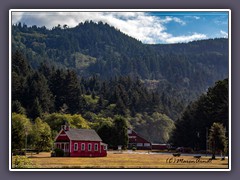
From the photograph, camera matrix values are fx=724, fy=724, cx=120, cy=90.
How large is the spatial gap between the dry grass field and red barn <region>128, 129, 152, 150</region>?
0.36 metres

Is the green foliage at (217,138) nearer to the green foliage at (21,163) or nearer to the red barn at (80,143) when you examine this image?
the red barn at (80,143)

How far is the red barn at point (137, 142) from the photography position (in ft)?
53.9

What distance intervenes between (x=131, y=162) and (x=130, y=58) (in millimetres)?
2615

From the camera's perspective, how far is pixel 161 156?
634 inches

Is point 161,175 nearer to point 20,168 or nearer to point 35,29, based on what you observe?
point 20,168

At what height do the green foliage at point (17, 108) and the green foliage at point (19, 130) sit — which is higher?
the green foliage at point (17, 108)

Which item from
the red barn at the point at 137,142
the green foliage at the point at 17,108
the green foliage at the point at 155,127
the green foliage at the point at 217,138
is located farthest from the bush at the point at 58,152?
the green foliage at the point at 217,138

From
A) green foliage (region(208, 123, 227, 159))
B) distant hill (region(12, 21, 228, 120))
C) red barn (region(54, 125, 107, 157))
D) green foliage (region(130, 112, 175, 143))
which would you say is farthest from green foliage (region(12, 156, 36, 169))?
green foliage (region(208, 123, 227, 159))

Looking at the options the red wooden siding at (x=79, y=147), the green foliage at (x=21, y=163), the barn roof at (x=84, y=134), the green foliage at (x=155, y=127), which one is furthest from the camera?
the green foliage at (x=155, y=127)

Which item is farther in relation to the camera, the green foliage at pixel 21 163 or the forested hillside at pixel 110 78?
the forested hillside at pixel 110 78

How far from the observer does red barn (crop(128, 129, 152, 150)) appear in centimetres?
1644

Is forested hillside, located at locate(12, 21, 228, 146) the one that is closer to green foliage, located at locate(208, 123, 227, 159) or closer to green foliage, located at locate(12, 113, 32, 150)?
green foliage, located at locate(12, 113, 32, 150)

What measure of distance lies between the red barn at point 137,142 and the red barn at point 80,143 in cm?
61

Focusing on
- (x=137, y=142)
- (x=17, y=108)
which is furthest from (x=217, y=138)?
(x=17, y=108)
